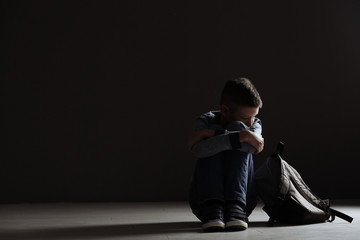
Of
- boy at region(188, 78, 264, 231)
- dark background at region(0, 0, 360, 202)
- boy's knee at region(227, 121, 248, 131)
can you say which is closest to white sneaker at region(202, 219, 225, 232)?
boy at region(188, 78, 264, 231)

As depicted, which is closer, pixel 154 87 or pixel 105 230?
pixel 105 230

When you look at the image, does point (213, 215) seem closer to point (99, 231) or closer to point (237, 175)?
point (237, 175)

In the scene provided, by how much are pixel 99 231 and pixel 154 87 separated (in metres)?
1.36

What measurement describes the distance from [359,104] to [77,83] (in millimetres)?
1679

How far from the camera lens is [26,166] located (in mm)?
2973

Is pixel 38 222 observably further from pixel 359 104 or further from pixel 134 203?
pixel 359 104

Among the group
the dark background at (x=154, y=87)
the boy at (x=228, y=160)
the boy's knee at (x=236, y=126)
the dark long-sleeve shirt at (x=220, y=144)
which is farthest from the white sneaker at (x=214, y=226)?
the dark background at (x=154, y=87)

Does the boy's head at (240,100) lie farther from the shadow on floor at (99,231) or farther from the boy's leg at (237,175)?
the shadow on floor at (99,231)

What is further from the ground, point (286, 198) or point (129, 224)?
point (286, 198)

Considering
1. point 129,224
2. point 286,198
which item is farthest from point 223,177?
point 129,224

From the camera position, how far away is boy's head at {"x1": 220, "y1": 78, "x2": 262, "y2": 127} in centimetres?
191

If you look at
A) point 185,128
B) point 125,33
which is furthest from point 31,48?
point 185,128

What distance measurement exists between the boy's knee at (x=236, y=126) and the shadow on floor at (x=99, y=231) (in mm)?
375

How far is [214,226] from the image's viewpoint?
Result: 1771mm
